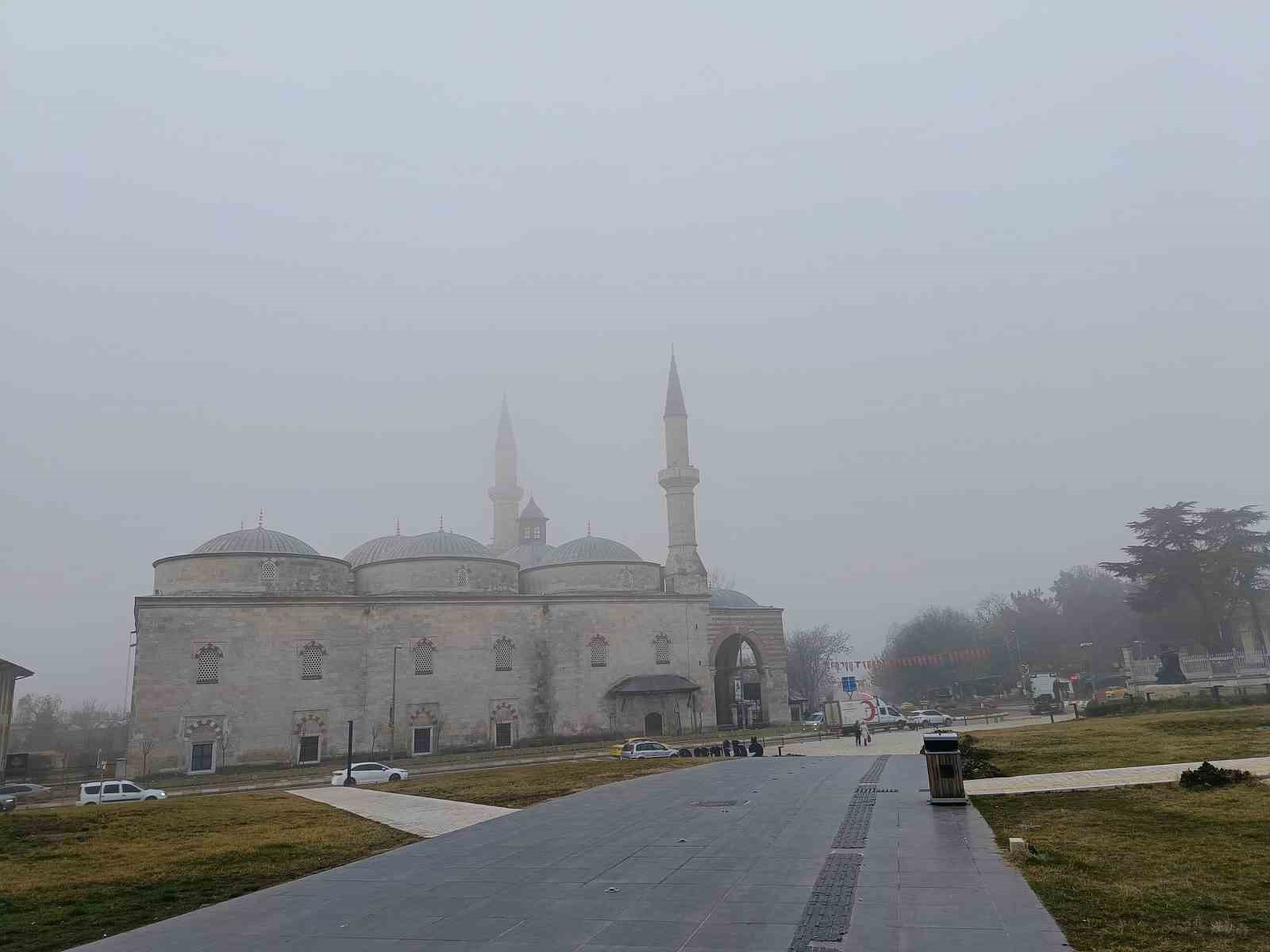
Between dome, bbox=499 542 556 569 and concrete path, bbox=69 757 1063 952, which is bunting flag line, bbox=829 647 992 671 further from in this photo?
concrete path, bbox=69 757 1063 952

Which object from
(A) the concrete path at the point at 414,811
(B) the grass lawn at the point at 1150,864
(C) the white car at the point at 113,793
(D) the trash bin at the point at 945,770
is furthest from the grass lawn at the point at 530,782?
(C) the white car at the point at 113,793

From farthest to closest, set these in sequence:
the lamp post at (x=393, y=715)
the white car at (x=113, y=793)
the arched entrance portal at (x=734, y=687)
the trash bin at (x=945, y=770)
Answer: the arched entrance portal at (x=734, y=687)
the lamp post at (x=393, y=715)
the white car at (x=113, y=793)
the trash bin at (x=945, y=770)

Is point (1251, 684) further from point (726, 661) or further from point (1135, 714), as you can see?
point (726, 661)

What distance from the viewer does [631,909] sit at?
6.85 metres

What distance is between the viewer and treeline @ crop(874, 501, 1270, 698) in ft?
159

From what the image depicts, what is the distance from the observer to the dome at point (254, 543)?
41.7 meters

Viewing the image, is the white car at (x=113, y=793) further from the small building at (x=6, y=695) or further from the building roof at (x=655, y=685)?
the building roof at (x=655, y=685)

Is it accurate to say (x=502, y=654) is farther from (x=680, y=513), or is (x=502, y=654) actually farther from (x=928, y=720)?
(x=928, y=720)

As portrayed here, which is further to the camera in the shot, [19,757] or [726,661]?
[726,661]

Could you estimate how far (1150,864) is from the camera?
7902 millimetres

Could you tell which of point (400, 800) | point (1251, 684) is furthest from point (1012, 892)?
point (1251, 684)

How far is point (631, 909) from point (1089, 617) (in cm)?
8780

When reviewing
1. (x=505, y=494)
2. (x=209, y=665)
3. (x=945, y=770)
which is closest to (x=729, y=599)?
(x=505, y=494)

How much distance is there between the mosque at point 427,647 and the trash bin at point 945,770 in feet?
108
